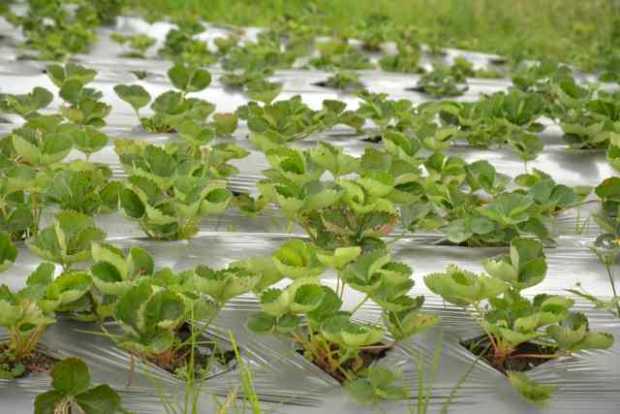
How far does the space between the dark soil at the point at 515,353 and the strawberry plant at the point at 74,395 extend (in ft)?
1.85

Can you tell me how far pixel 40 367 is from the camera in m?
1.46

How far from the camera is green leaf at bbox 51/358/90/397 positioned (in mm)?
1304

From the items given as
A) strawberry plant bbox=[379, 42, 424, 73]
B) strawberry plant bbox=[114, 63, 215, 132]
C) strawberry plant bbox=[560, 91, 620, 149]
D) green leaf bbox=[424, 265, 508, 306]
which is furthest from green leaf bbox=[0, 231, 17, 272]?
strawberry plant bbox=[379, 42, 424, 73]

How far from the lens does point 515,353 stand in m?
1.55

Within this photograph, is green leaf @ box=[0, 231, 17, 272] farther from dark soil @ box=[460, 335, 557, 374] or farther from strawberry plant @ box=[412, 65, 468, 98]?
strawberry plant @ box=[412, 65, 468, 98]

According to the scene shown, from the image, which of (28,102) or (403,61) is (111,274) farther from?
(403,61)

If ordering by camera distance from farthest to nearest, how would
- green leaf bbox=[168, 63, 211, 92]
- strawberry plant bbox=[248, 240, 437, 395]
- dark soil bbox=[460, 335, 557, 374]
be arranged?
green leaf bbox=[168, 63, 211, 92] → dark soil bbox=[460, 335, 557, 374] → strawberry plant bbox=[248, 240, 437, 395]

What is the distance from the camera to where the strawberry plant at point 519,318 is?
1.44 metres

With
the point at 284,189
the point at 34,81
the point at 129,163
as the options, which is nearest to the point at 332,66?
the point at 34,81

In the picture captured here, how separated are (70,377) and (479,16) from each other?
5.46 m

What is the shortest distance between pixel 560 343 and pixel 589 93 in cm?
154

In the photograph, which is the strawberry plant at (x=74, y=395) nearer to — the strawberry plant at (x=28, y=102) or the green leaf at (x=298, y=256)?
the green leaf at (x=298, y=256)

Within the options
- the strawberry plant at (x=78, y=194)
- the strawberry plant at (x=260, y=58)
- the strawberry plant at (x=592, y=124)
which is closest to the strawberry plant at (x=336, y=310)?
the strawberry plant at (x=78, y=194)

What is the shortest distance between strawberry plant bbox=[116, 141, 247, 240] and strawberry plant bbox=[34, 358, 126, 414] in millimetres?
459
